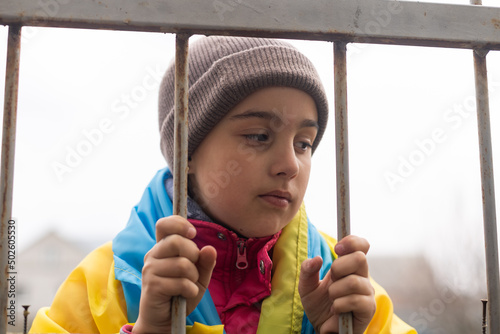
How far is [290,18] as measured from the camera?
0.73m

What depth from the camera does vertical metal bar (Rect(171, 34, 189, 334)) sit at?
2.35ft

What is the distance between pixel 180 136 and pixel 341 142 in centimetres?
27

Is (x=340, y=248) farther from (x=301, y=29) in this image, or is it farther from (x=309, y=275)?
(x=301, y=29)

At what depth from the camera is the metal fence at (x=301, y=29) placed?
2.29 feet

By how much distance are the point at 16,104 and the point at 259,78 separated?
755mm

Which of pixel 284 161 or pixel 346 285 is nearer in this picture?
pixel 346 285

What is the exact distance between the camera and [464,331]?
28.9 ft

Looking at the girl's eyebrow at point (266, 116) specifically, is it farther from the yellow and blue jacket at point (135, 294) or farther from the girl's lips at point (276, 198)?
the yellow and blue jacket at point (135, 294)

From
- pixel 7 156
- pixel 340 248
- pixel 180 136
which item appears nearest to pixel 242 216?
pixel 340 248

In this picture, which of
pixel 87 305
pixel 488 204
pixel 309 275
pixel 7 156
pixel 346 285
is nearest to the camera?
pixel 7 156

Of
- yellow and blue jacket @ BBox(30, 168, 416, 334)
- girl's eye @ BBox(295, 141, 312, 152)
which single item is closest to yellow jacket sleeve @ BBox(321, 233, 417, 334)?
yellow and blue jacket @ BBox(30, 168, 416, 334)

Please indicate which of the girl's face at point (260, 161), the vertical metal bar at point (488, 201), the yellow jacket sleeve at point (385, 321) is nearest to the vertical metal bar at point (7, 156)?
the girl's face at point (260, 161)

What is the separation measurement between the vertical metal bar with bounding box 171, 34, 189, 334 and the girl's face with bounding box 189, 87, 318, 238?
0.53m

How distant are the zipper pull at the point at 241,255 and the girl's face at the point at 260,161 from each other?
1.3 inches
